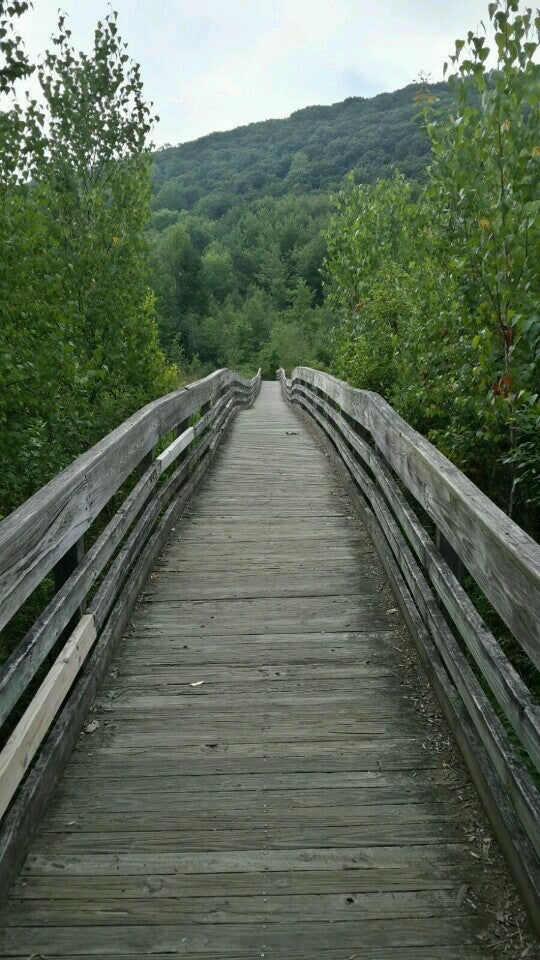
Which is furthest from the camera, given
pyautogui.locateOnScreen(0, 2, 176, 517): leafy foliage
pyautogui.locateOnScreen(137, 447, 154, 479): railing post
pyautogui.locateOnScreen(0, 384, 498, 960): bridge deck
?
pyautogui.locateOnScreen(0, 2, 176, 517): leafy foliage

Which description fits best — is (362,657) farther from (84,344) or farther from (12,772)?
(84,344)

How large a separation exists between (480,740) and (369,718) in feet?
2.01

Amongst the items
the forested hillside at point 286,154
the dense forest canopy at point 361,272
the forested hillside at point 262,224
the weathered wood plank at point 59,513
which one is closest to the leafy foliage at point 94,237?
the dense forest canopy at point 361,272

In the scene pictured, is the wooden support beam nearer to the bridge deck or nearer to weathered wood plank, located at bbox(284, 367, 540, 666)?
the bridge deck

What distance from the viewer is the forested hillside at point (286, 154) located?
118688mm

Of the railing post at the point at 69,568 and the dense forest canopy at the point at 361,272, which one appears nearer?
the railing post at the point at 69,568

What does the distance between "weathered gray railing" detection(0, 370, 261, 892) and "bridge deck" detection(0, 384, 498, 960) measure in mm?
145

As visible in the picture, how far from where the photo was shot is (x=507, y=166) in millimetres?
4570

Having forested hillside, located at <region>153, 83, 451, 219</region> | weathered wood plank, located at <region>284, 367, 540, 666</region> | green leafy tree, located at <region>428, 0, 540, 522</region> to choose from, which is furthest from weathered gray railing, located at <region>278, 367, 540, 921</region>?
forested hillside, located at <region>153, 83, 451, 219</region>

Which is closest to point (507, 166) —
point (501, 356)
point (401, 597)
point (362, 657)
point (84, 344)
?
point (501, 356)

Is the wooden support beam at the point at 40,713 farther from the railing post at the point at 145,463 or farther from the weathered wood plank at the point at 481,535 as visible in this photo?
the railing post at the point at 145,463

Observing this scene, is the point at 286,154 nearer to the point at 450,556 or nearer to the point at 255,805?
the point at 450,556

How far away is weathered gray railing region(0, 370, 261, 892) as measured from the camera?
2359mm

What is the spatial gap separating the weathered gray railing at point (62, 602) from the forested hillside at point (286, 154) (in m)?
108
